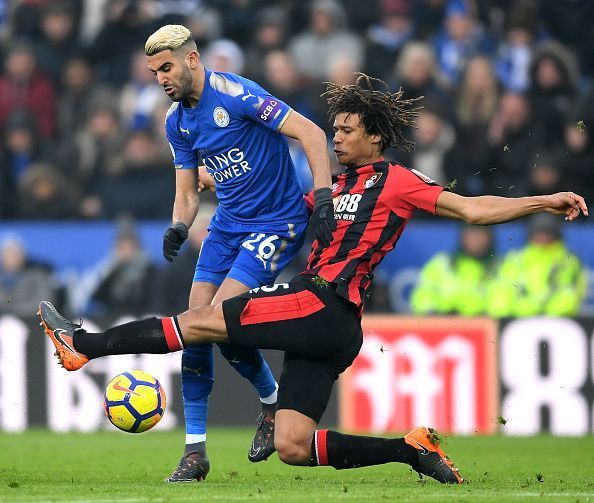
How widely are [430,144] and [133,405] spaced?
280 inches

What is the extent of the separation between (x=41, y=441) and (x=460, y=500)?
5.64 meters

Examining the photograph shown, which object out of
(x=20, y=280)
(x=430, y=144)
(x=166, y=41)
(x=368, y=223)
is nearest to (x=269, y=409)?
(x=368, y=223)

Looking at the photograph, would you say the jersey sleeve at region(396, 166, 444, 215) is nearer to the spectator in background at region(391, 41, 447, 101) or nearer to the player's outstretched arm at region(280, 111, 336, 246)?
the player's outstretched arm at region(280, 111, 336, 246)

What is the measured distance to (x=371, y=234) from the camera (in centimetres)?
699

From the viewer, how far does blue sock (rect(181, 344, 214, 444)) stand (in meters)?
7.64

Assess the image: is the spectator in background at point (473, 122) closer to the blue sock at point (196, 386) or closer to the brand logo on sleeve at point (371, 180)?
the blue sock at point (196, 386)

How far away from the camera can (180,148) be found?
7699 mm

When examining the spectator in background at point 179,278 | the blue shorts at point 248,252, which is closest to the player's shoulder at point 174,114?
the blue shorts at point 248,252

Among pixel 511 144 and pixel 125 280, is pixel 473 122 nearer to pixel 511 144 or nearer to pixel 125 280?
pixel 511 144

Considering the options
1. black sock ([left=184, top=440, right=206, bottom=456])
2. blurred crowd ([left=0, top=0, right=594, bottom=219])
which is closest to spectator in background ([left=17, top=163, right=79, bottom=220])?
blurred crowd ([left=0, top=0, right=594, bottom=219])

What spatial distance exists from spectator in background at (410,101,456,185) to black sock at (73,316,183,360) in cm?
705

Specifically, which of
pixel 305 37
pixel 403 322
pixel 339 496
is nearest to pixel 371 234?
pixel 339 496

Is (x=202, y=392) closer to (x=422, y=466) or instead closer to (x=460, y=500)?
(x=422, y=466)

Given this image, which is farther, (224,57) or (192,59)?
(224,57)
